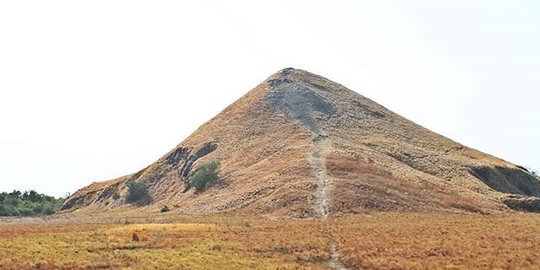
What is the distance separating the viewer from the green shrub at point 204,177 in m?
102

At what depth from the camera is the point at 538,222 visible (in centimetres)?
6800

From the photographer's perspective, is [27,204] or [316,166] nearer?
[316,166]

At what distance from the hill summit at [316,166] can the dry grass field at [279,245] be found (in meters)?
15.1

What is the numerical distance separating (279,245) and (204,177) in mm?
54714

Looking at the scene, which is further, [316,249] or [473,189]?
[473,189]

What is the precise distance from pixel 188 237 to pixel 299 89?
93798 millimetres

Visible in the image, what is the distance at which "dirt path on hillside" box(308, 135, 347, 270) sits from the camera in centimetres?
7043

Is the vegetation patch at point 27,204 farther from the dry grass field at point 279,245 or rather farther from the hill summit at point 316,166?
the dry grass field at point 279,245

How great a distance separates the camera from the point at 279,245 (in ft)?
162

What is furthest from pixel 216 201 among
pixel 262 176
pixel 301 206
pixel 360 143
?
pixel 360 143

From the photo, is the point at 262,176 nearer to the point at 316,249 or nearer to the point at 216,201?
the point at 216,201

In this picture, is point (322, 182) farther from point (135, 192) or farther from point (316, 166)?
point (135, 192)

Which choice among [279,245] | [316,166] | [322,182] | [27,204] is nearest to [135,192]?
[27,204]

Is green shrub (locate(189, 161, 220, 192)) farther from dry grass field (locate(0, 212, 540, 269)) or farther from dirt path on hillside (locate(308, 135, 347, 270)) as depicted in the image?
dry grass field (locate(0, 212, 540, 269))
